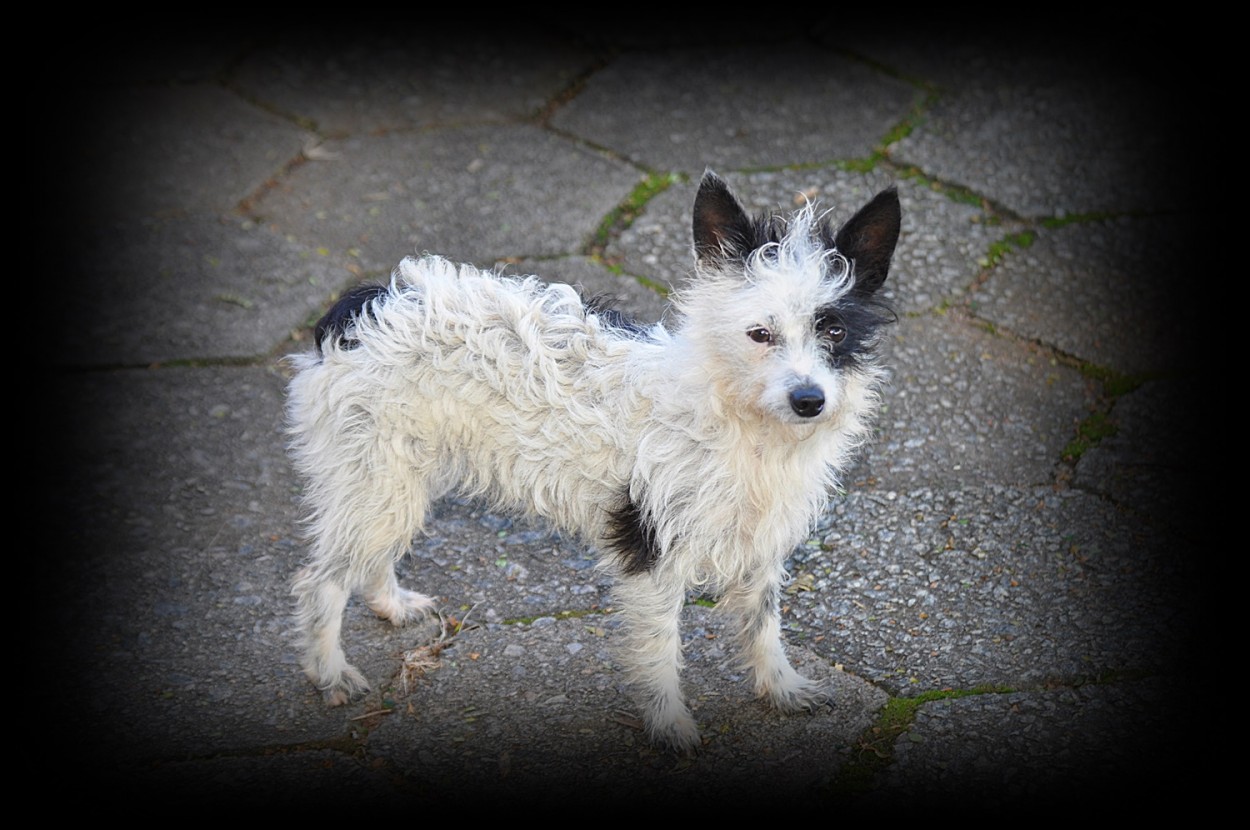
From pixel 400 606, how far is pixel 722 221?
5.47 feet

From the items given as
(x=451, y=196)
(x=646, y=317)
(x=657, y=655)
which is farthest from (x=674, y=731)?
(x=451, y=196)

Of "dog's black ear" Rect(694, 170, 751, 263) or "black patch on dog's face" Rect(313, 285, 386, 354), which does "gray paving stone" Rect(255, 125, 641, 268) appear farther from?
"dog's black ear" Rect(694, 170, 751, 263)

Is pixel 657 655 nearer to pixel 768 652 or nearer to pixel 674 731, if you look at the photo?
pixel 674 731

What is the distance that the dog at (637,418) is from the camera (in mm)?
2896

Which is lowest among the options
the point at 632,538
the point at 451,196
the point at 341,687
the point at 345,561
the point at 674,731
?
the point at 341,687

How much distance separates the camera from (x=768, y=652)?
3.45 m

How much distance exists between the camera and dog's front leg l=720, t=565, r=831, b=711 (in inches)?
134

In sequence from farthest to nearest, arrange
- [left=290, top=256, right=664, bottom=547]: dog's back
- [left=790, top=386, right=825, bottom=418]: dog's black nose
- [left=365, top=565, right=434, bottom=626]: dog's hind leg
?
[left=365, top=565, right=434, bottom=626]: dog's hind leg
[left=290, top=256, right=664, bottom=547]: dog's back
[left=790, top=386, right=825, bottom=418]: dog's black nose

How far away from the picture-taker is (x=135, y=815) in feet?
10.8

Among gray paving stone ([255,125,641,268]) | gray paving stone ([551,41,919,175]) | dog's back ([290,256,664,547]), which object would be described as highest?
gray paving stone ([551,41,919,175])

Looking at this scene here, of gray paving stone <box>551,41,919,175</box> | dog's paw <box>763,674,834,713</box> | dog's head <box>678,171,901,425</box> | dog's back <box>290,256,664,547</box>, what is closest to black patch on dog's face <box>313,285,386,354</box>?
dog's back <box>290,256,664,547</box>

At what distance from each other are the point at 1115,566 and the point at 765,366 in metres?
1.72

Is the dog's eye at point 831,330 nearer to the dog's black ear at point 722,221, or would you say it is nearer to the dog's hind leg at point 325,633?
the dog's black ear at point 722,221

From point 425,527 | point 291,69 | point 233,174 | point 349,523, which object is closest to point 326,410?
point 349,523
